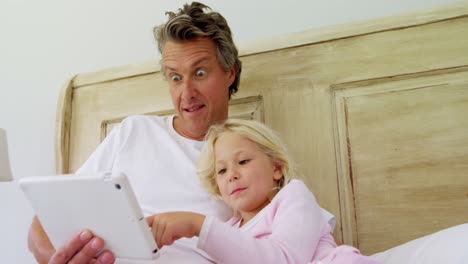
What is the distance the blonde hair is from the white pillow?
0.31 m

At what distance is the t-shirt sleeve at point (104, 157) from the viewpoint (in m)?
1.26

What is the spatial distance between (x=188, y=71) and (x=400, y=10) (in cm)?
66

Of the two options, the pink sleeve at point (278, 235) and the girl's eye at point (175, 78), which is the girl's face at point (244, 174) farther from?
the girl's eye at point (175, 78)

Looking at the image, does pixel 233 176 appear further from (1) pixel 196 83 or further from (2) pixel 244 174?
(1) pixel 196 83

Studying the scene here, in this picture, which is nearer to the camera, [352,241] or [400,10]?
[352,241]

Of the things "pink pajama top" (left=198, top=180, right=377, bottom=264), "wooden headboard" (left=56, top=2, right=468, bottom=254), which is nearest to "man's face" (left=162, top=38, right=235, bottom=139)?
"wooden headboard" (left=56, top=2, right=468, bottom=254)

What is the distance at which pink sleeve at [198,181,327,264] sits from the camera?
0.83 metres

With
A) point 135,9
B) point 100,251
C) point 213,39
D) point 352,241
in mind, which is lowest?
point 352,241

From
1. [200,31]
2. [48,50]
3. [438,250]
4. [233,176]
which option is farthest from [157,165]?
[48,50]

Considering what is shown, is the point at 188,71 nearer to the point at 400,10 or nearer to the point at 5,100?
the point at 400,10

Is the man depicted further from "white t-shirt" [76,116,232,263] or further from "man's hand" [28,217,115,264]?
"man's hand" [28,217,115,264]

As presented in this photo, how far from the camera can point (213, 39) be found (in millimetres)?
1314

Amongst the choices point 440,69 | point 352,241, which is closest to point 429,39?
point 440,69

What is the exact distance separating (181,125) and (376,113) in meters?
0.53
